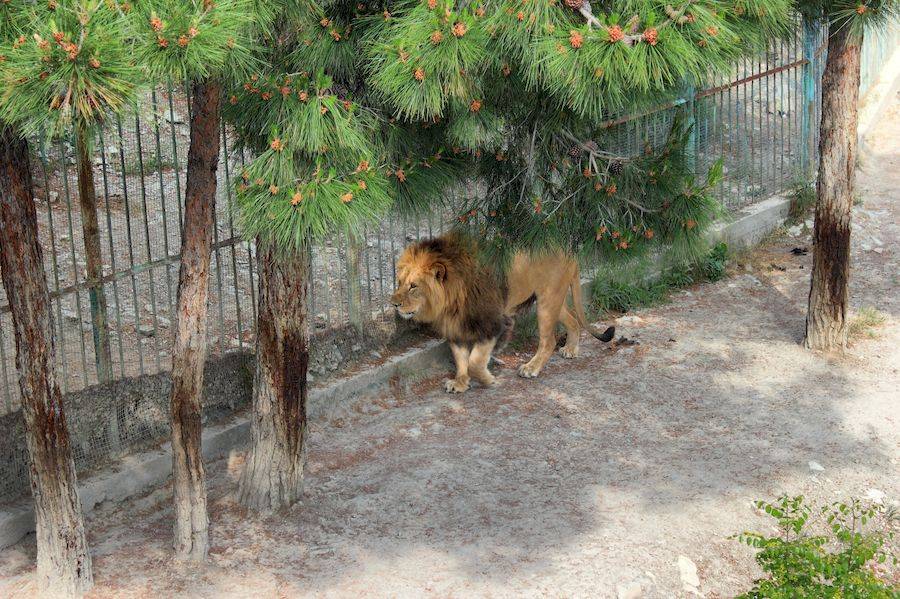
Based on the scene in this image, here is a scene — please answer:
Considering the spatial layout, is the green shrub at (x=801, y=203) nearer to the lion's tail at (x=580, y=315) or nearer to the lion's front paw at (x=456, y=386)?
the lion's tail at (x=580, y=315)

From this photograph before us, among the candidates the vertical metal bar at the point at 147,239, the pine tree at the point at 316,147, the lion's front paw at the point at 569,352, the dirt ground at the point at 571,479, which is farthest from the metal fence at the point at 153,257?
the lion's front paw at the point at 569,352

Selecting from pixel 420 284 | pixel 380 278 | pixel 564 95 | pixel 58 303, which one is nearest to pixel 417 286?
pixel 420 284

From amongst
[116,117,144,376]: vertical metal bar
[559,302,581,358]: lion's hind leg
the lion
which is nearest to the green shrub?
[559,302,581,358]: lion's hind leg

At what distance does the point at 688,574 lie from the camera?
202 inches

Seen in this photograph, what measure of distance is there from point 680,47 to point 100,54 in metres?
1.66

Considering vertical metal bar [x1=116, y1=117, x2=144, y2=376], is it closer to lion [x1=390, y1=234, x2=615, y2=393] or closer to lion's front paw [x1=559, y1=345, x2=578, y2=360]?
lion [x1=390, y1=234, x2=615, y2=393]

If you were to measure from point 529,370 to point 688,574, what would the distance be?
9.36 feet

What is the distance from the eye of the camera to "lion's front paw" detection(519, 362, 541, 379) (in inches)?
307

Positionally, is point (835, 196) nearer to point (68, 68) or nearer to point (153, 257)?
point (153, 257)

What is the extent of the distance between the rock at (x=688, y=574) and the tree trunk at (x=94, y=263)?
3.09 metres

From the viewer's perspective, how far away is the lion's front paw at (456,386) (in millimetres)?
7523

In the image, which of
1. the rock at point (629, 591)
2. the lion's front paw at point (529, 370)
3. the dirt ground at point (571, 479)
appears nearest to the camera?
the rock at point (629, 591)

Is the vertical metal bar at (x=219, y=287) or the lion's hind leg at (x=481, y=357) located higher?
the vertical metal bar at (x=219, y=287)

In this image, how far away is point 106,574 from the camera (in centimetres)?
495
